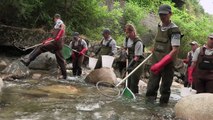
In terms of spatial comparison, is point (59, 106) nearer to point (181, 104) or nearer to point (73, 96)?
point (73, 96)

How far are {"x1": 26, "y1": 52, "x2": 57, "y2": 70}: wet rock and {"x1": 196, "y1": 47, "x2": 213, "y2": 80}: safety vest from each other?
23.2 feet

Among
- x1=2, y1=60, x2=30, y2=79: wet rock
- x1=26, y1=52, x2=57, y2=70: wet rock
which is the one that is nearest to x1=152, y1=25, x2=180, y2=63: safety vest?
x1=2, y1=60, x2=30, y2=79: wet rock

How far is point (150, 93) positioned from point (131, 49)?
140cm

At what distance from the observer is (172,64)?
7387 mm

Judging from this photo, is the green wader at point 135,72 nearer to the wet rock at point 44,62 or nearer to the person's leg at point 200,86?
the person's leg at point 200,86

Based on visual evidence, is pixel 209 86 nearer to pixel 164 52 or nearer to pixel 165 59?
pixel 164 52

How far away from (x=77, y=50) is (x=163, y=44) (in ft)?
18.9

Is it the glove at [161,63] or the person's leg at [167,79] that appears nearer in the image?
the glove at [161,63]

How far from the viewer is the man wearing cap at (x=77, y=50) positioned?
12625 millimetres

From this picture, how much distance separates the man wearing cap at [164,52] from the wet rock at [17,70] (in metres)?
4.26

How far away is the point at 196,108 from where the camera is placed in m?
6.51

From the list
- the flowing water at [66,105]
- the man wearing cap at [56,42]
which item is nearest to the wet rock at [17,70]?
the man wearing cap at [56,42]

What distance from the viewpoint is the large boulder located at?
637cm

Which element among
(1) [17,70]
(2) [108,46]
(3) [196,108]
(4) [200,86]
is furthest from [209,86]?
(1) [17,70]
